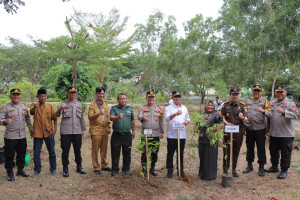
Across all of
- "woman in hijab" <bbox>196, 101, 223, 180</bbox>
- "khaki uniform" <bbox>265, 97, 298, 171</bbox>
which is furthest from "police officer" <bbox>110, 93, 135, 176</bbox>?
"khaki uniform" <bbox>265, 97, 298, 171</bbox>

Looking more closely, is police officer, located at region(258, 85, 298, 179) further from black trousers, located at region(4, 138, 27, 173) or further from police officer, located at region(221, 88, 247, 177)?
black trousers, located at region(4, 138, 27, 173)

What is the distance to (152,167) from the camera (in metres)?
5.01

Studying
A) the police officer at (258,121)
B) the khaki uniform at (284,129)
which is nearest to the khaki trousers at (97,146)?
the police officer at (258,121)

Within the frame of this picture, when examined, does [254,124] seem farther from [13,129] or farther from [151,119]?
[13,129]

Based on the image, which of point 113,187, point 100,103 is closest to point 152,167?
point 113,187

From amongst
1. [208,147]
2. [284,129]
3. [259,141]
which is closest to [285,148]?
[284,129]

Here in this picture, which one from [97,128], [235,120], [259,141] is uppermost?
[235,120]

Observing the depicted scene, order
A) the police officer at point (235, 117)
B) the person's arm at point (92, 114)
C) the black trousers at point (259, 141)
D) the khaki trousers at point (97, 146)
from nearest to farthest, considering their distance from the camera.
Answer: the person's arm at point (92, 114) → the police officer at point (235, 117) → the khaki trousers at point (97, 146) → the black trousers at point (259, 141)

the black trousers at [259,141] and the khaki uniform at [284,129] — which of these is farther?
the black trousers at [259,141]

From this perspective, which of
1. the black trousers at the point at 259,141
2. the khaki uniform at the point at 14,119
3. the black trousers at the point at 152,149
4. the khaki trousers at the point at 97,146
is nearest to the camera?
the khaki uniform at the point at 14,119

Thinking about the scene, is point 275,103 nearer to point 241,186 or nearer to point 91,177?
point 241,186

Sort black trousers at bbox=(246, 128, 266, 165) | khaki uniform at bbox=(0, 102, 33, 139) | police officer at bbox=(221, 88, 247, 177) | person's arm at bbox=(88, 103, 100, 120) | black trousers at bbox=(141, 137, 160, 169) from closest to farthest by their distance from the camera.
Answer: khaki uniform at bbox=(0, 102, 33, 139) → black trousers at bbox=(141, 137, 160, 169) → person's arm at bbox=(88, 103, 100, 120) → police officer at bbox=(221, 88, 247, 177) → black trousers at bbox=(246, 128, 266, 165)

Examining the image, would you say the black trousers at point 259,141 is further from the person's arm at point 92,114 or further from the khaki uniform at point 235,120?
the person's arm at point 92,114

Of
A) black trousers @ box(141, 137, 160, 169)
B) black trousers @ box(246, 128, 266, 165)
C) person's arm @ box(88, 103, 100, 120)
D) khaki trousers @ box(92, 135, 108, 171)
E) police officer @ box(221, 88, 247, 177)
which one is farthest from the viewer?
black trousers @ box(246, 128, 266, 165)
